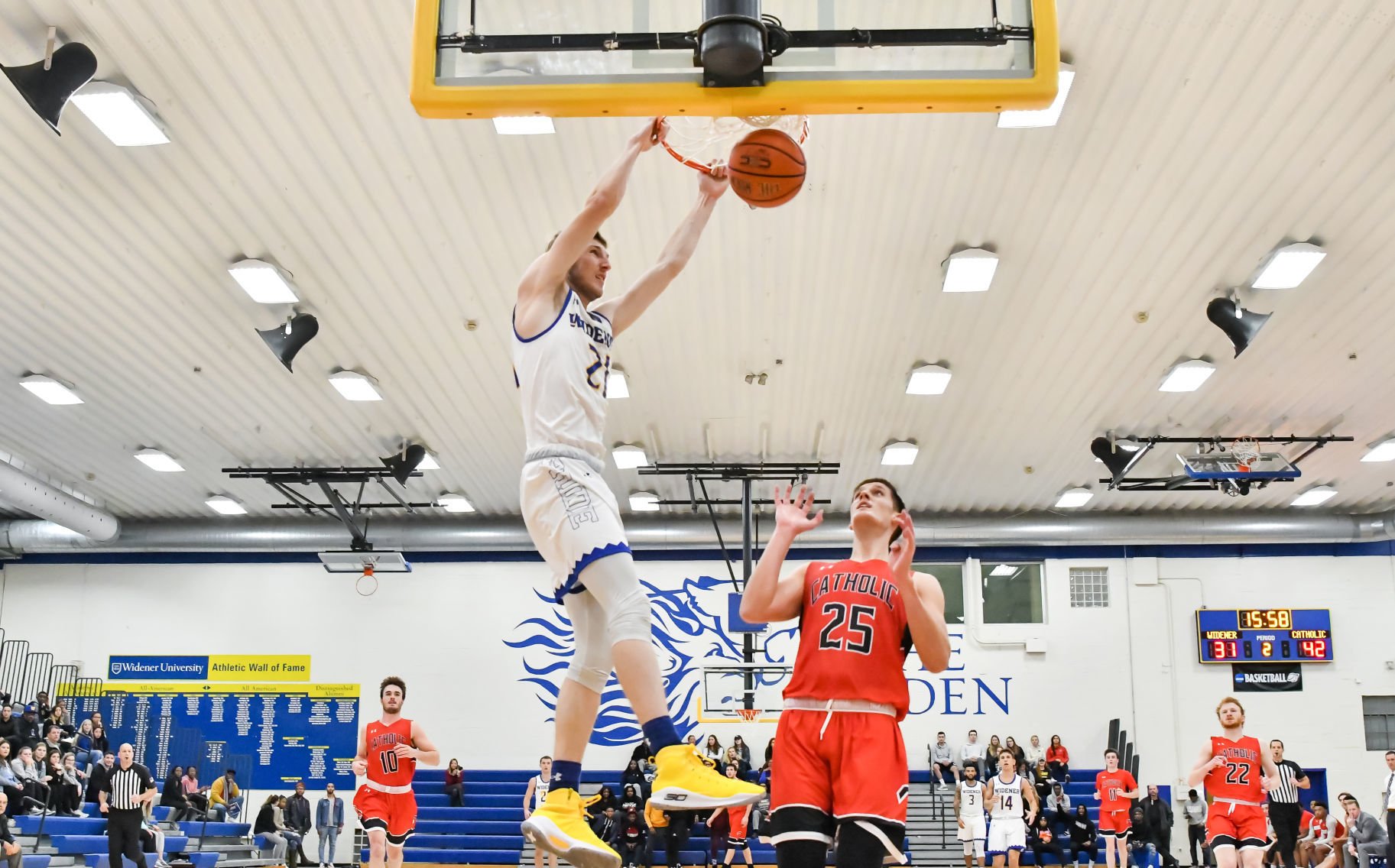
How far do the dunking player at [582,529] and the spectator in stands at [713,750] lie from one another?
17850 millimetres

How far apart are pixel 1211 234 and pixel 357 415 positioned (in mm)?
11603

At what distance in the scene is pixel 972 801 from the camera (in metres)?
19.0

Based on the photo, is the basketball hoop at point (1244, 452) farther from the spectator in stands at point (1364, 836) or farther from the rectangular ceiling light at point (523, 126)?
the rectangular ceiling light at point (523, 126)

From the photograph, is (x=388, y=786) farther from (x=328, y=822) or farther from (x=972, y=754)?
(x=972, y=754)

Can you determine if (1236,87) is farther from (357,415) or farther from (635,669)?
(357,415)

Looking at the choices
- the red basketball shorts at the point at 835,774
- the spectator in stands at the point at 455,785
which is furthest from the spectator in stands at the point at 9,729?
the red basketball shorts at the point at 835,774

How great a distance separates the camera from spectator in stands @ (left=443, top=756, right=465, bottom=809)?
22500 millimetres

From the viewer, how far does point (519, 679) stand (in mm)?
24047

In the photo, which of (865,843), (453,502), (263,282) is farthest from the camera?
(453,502)

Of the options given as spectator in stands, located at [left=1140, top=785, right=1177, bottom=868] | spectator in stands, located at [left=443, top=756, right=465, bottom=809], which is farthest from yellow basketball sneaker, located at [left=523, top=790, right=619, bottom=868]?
spectator in stands, located at [left=443, top=756, right=465, bottom=809]

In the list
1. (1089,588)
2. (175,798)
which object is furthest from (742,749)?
(175,798)

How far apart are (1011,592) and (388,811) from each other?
17198mm

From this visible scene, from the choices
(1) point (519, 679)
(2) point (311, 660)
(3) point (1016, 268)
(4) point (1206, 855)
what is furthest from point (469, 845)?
(3) point (1016, 268)

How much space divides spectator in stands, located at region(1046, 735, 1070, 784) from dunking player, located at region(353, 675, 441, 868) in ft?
50.2
